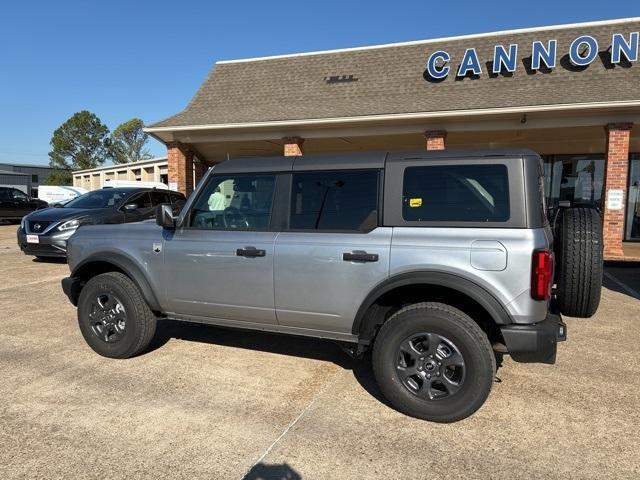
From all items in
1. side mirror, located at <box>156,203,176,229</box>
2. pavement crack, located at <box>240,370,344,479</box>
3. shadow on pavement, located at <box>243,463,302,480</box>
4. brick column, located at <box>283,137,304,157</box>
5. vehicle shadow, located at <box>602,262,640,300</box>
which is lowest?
shadow on pavement, located at <box>243,463,302,480</box>

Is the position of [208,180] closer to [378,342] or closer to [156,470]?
[378,342]

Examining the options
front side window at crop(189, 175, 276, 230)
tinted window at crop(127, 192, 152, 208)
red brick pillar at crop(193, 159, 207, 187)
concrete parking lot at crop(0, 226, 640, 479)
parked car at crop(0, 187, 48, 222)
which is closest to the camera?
concrete parking lot at crop(0, 226, 640, 479)

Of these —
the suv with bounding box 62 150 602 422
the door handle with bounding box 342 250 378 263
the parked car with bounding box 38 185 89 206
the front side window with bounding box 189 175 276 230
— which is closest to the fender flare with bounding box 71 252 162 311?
the suv with bounding box 62 150 602 422

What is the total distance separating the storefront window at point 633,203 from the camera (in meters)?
14.0

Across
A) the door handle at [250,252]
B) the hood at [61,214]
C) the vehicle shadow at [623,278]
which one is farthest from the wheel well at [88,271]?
the vehicle shadow at [623,278]

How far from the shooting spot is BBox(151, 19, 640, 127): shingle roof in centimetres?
1058

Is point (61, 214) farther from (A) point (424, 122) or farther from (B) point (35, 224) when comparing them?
(A) point (424, 122)

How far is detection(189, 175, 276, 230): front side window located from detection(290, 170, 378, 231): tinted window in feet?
0.83

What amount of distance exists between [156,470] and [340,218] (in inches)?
80.1

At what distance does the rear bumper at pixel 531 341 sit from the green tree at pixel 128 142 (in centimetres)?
7959

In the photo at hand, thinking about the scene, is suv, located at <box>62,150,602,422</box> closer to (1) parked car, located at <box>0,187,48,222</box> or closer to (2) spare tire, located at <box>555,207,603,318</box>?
(2) spare tire, located at <box>555,207,603,318</box>

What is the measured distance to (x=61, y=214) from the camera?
30.6 ft

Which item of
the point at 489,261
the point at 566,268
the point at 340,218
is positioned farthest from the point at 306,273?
the point at 566,268

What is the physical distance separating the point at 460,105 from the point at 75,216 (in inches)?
339
